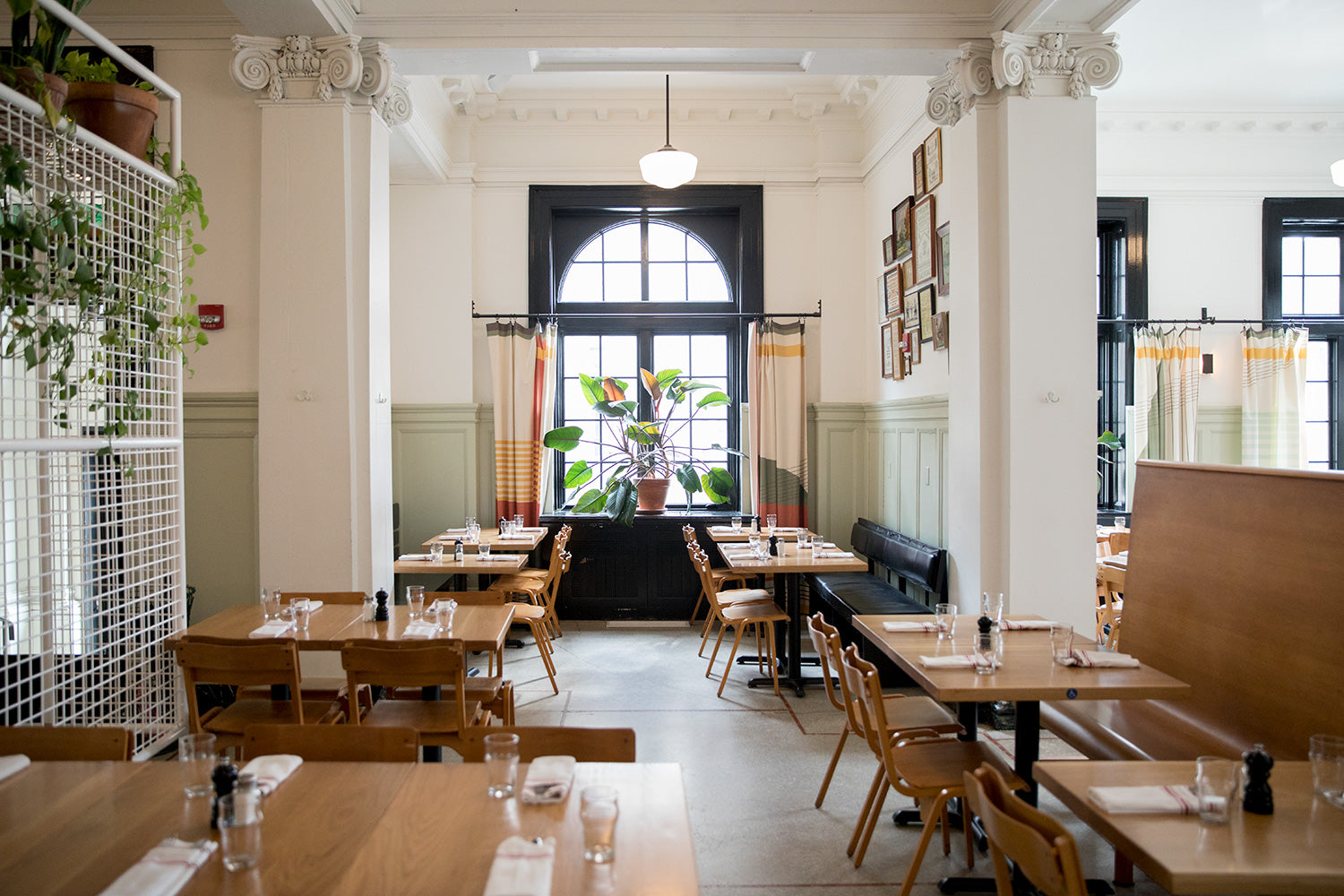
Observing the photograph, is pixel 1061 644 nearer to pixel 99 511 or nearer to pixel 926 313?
pixel 926 313

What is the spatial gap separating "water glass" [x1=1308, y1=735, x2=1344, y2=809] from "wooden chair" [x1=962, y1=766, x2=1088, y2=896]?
71 centimetres

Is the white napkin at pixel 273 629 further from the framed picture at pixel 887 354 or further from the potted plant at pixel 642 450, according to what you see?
the framed picture at pixel 887 354

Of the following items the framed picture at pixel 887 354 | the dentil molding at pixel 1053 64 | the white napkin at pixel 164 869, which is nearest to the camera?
the white napkin at pixel 164 869

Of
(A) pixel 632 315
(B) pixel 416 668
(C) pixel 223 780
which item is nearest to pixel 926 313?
(A) pixel 632 315

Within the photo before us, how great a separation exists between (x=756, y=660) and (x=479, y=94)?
518 centimetres

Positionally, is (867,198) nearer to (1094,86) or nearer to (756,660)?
(1094,86)

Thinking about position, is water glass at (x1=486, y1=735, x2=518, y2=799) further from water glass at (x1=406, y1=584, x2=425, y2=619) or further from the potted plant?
the potted plant

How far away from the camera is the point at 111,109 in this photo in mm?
3363

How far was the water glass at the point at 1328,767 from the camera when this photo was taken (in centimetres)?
203

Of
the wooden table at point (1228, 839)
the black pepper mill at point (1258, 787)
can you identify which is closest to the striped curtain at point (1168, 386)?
the wooden table at point (1228, 839)

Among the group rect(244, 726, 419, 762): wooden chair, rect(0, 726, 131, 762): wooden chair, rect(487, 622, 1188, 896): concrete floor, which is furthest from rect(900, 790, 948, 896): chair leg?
rect(0, 726, 131, 762): wooden chair

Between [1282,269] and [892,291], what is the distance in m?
3.77

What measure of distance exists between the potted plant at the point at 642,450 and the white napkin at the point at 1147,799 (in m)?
5.28

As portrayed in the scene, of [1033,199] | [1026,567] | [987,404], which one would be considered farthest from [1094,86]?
[1026,567]
